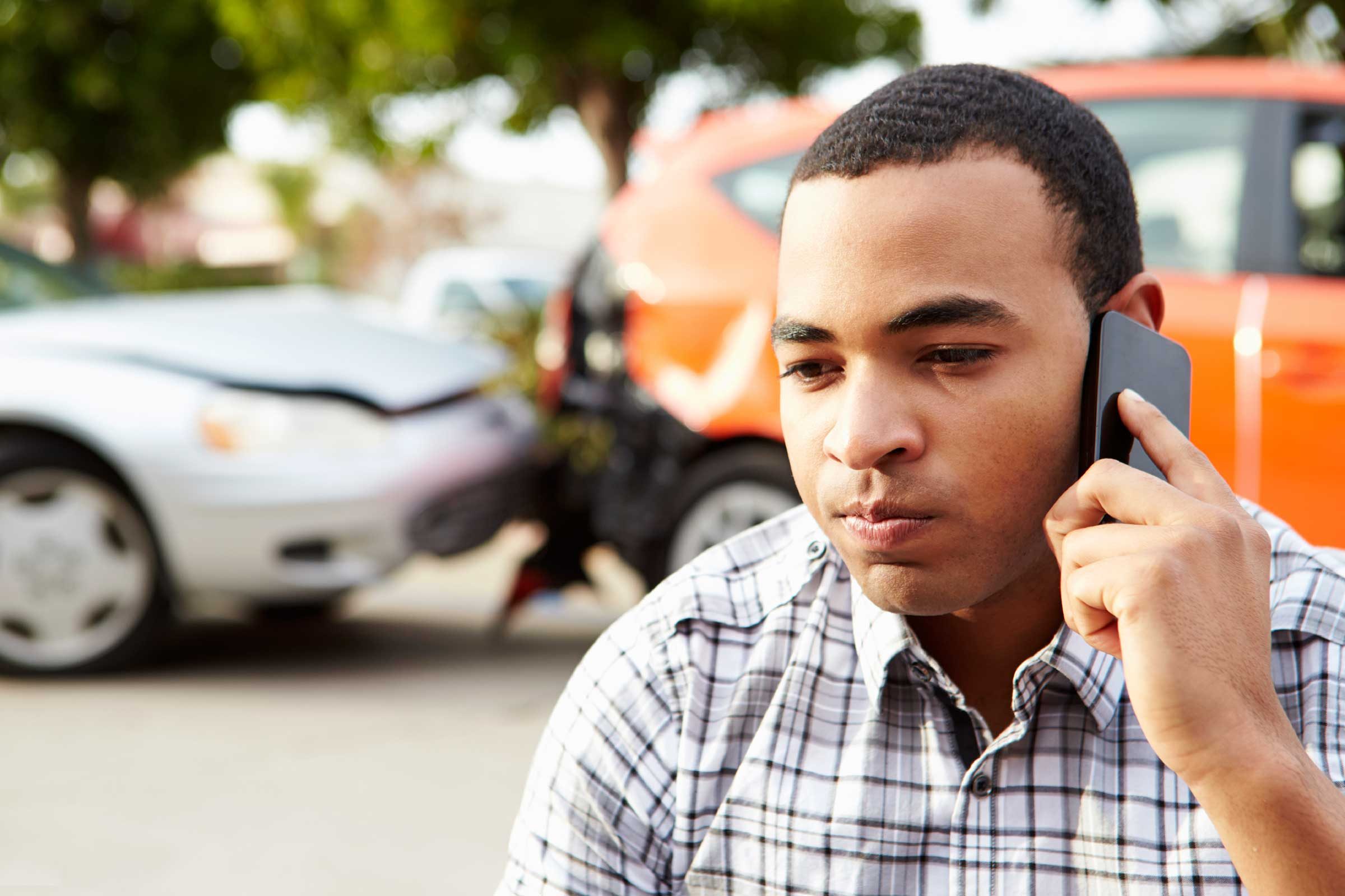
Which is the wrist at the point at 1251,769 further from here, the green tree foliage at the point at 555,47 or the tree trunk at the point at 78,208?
the tree trunk at the point at 78,208

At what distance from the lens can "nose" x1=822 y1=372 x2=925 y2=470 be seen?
4.47ft

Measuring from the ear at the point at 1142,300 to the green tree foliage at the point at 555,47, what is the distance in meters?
9.37

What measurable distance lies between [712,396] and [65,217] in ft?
53.8

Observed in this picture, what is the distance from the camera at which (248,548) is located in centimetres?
481

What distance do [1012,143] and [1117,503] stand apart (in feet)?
1.27

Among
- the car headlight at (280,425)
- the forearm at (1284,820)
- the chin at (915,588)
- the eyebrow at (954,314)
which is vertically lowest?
the forearm at (1284,820)

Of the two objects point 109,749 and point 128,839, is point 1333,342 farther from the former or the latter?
point 109,749

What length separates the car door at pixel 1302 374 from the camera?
382 centimetres

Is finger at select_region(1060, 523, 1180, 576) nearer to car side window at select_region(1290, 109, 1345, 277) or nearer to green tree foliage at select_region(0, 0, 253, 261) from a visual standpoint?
car side window at select_region(1290, 109, 1345, 277)

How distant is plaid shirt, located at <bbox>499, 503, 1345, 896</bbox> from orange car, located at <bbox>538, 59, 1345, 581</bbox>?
2497 mm

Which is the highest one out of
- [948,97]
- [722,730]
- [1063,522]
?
[948,97]

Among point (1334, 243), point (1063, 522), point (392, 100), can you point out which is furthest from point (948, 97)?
point (392, 100)

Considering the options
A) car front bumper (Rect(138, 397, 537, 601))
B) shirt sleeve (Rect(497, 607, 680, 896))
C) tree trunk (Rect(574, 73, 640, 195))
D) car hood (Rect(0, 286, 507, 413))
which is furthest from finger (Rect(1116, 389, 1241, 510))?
tree trunk (Rect(574, 73, 640, 195))

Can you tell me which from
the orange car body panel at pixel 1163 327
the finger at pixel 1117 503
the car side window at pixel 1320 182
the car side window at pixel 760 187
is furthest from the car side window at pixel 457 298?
the finger at pixel 1117 503
